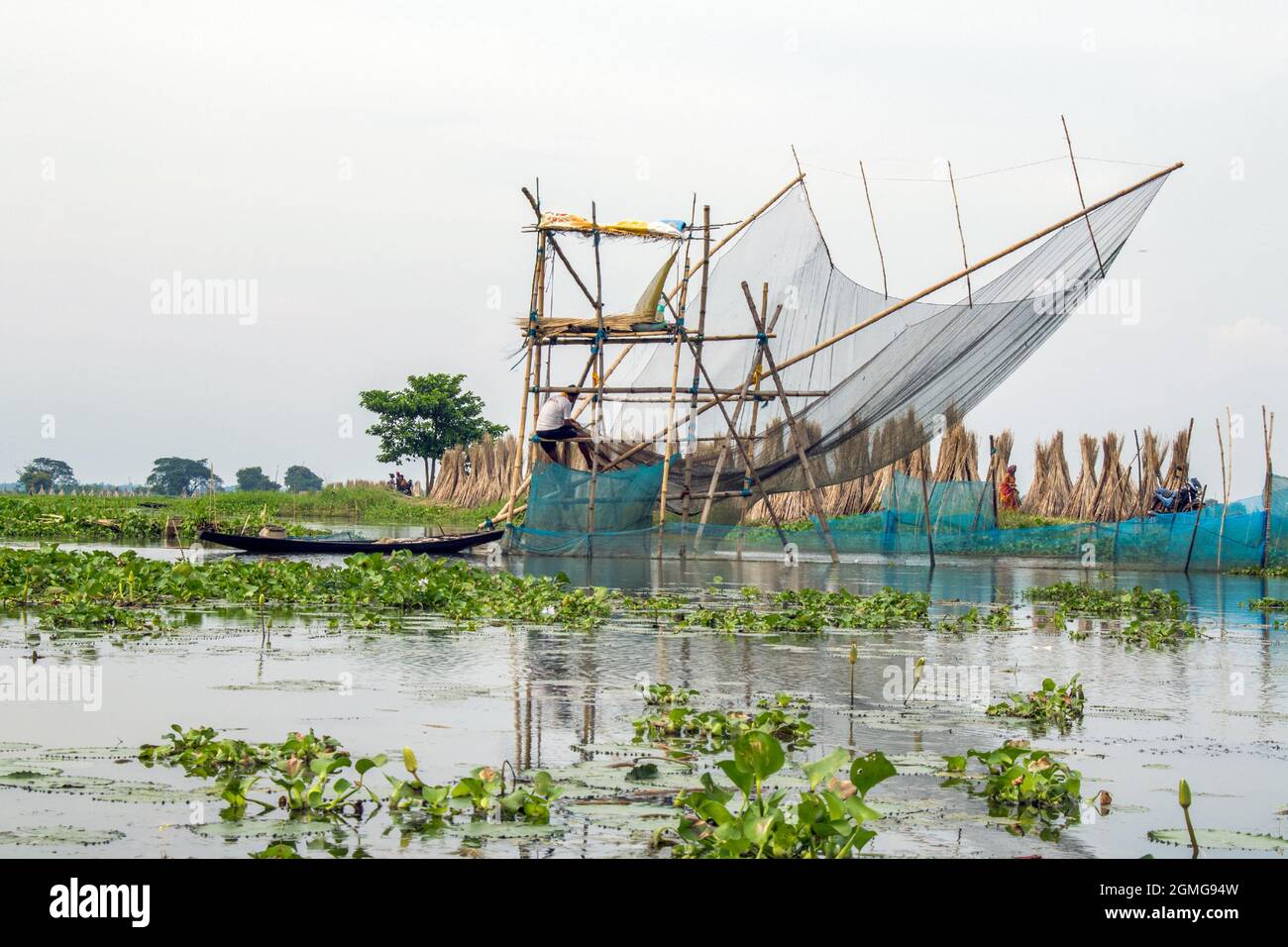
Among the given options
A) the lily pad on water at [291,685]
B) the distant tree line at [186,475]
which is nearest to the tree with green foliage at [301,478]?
the distant tree line at [186,475]

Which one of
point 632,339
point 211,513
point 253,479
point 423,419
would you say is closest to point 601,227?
point 632,339

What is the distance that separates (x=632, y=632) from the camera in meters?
10.1

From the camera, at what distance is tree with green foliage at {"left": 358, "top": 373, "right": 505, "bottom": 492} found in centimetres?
4591

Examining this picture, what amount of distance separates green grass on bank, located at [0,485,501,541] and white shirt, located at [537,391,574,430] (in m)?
5.07

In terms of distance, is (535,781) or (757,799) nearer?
(757,799)

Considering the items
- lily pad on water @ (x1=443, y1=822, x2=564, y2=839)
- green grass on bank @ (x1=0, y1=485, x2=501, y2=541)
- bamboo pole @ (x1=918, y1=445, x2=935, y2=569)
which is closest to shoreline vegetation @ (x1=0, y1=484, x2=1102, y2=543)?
green grass on bank @ (x1=0, y1=485, x2=501, y2=541)

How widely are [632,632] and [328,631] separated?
2.14 meters

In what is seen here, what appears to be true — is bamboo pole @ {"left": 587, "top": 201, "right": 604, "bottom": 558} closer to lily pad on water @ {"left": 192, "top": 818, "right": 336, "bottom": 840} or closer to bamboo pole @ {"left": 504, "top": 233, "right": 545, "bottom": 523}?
bamboo pole @ {"left": 504, "top": 233, "right": 545, "bottom": 523}

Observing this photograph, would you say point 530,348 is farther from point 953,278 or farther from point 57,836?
point 57,836

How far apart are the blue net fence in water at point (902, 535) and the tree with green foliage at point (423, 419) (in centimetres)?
2705

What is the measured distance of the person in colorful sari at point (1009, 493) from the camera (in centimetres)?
2722

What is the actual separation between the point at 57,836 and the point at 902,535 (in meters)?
16.6
